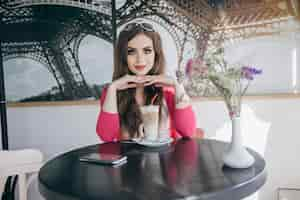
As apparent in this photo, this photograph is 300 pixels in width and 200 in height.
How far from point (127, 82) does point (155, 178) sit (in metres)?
1.01

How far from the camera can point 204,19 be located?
2484 millimetres

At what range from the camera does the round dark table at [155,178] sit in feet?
3.52

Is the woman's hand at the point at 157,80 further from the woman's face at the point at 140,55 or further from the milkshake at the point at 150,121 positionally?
the milkshake at the point at 150,121

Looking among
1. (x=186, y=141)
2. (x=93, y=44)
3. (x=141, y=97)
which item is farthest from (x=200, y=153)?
(x=93, y=44)

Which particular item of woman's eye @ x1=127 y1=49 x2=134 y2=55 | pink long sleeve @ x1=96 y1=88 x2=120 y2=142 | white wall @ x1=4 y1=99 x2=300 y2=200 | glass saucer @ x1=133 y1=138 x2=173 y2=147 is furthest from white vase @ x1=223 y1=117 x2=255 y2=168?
white wall @ x1=4 y1=99 x2=300 y2=200

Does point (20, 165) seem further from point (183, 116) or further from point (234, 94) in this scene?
point (234, 94)

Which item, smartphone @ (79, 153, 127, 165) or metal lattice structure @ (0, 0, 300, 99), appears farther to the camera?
metal lattice structure @ (0, 0, 300, 99)

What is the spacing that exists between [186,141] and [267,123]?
3.04 feet

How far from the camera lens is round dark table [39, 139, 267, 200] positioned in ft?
3.52

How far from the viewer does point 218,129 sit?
2557mm

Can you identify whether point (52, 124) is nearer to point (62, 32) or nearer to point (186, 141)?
point (62, 32)

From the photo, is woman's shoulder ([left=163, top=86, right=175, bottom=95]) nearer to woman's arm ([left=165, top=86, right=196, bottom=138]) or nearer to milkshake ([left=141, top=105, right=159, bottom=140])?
woman's arm ([left=165, top=86, right=196, bottom=138])

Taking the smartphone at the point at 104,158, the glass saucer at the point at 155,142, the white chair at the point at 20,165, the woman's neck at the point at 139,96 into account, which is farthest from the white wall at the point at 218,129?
the smartphone at the point at 104,158

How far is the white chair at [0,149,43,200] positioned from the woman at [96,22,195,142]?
606mm
